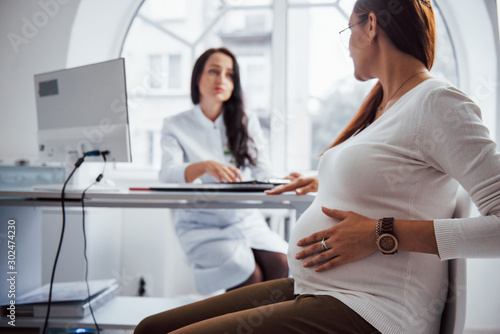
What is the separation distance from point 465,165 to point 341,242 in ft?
0.94

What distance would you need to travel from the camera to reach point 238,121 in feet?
7.66

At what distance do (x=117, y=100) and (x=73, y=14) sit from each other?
182 cm

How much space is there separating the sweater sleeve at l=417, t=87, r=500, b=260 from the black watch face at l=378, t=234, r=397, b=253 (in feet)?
0.27

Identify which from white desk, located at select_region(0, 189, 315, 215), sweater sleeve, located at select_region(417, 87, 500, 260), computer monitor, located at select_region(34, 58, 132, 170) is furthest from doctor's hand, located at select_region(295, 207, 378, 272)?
computer monitor, located at select_region(34, 58, 132, 170)

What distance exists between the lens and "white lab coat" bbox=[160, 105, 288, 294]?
76.0 inches

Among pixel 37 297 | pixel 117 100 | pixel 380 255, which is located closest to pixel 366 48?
pixel 380 255

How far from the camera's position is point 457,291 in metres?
0.87

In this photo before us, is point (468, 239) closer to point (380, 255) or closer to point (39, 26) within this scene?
point (380, 255)

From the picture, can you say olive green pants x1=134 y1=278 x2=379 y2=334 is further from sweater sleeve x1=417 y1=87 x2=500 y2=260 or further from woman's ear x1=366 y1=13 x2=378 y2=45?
woman's ear x1=366 y1=13 x2=378 y2=45

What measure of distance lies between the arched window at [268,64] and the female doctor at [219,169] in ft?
3.02

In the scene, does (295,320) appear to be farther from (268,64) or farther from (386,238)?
(268,64)

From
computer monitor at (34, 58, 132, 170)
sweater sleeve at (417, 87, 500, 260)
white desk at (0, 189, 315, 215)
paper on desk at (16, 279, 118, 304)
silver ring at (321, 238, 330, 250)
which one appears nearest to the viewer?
sweater sleeve at (417, 87, 500, 260)

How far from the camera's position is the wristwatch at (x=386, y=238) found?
0.85 meters

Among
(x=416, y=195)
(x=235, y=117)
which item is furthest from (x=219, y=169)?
(x=416, y=195)
